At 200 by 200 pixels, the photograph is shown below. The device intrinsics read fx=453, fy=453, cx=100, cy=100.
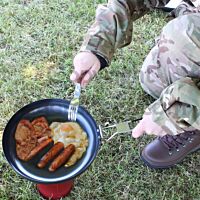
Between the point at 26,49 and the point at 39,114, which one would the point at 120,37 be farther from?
the point at 26,49

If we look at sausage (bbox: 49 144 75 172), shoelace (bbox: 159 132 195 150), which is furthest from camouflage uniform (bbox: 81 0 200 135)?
sausage (bbox: 49 144 75 172)

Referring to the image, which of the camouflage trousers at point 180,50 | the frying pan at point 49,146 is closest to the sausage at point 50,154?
the frying pan at point 49,146

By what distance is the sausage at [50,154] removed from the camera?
151cm

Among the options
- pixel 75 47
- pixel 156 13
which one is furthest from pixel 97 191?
pixel 156 13

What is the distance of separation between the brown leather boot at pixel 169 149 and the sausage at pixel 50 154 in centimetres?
36

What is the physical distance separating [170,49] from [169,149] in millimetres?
381

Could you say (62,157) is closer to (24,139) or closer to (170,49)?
(24,139)

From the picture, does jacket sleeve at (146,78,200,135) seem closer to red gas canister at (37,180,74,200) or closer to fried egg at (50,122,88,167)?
fried egg at (50,122,88,167)

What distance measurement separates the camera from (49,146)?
156 cm

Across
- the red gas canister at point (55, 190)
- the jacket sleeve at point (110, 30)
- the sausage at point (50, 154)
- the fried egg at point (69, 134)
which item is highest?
the jacket sleeve at point (110, 30)

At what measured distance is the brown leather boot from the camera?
67.2 inches

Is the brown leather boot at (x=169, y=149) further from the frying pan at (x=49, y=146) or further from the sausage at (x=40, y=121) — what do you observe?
the sausage at (x=40, y=121)

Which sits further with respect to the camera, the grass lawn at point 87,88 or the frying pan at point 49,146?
the grass lawn at point 87,88

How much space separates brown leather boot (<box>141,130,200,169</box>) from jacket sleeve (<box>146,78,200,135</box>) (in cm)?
32
